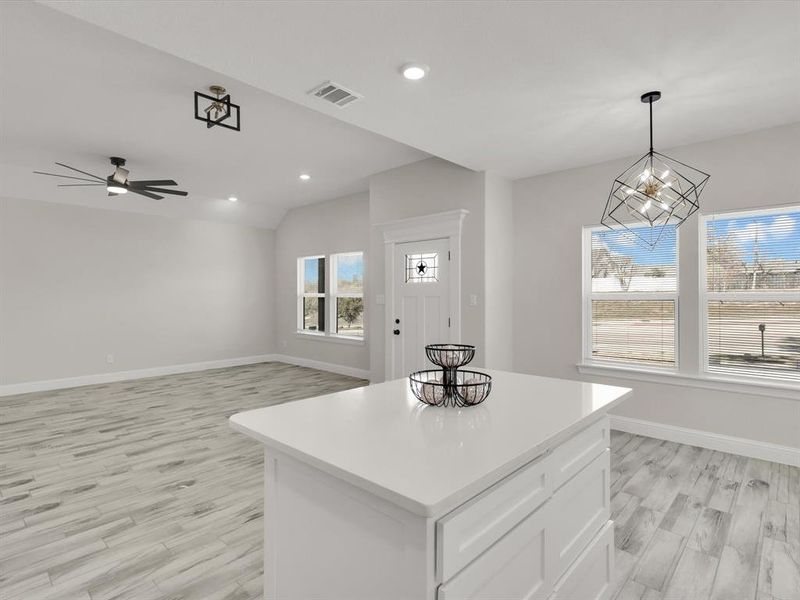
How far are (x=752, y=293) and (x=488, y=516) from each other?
3.58m

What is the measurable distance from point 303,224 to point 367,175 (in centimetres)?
244

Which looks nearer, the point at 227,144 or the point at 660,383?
the point at 660,383

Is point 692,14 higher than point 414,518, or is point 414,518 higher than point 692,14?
point 692,14

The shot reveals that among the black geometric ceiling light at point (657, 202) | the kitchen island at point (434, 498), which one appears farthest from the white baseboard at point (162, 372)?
the kitchen island at point (434, 498)

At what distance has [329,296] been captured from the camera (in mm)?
7160

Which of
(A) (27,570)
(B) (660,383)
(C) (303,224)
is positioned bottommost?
(A) (27,570)

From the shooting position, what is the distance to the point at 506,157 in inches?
157

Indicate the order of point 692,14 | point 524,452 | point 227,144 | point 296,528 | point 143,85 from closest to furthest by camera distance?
point 524,452 < point 296,528 < point 692,14 < point 143,85 < point 227,144

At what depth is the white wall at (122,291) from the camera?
5594 millimetres

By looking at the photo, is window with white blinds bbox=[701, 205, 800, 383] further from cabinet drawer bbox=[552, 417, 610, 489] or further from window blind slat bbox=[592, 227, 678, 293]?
cabinet drawer bbox=[552, 417, 610, 489]

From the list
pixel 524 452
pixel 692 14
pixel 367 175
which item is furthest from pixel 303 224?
pixel 524 452

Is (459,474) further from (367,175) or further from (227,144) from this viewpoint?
(367,175)

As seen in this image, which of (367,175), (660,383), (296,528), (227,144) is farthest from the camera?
(367,175)

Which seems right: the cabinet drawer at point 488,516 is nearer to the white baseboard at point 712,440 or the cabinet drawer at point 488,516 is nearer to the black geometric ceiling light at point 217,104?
the black geometric ceiling light at point 217,104
